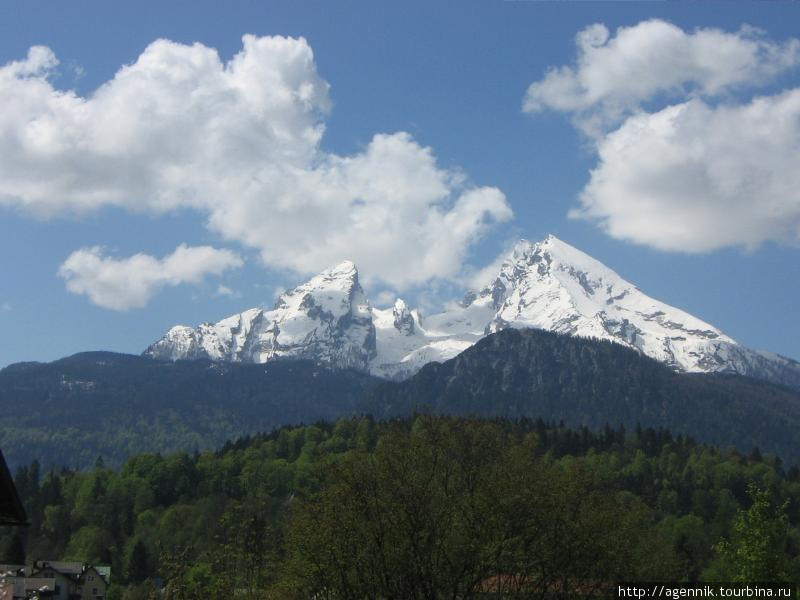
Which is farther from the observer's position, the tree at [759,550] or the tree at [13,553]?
the tree at [13,553]

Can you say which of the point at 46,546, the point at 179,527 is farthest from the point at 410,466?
the point at 46,546

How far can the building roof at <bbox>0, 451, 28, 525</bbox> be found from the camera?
2052cm

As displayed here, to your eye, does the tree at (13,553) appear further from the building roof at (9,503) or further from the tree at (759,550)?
the building roof at (9,503)

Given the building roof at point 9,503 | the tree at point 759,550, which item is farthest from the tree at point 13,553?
the building roof at point 9,503

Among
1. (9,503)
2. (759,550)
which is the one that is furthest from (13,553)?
(9,503)

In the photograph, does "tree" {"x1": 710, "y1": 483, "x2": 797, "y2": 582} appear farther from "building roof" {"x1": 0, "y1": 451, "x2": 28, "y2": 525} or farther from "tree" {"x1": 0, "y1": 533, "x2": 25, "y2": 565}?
"tree" {"x1": 0, "y1": 533, "x2": 25, "y2": 565}

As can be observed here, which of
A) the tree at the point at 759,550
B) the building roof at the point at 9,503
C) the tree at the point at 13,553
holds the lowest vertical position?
Result: the tree at the point at 13,553

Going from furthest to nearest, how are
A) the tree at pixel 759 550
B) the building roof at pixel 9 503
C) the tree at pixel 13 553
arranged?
the tree at pixel 13 553 < the tree at pixel 759 550 < the building roof at pixel 9 503

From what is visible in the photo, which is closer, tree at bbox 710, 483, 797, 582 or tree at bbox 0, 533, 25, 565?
tree at bbox 710, 483, 797, 582

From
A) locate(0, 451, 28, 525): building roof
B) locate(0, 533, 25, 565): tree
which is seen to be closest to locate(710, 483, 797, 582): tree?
locate(0, 451, 28, 525): building roof

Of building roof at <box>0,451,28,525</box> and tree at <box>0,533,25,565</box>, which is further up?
building roof at <box>0,451,28,525</box>

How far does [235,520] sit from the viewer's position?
490 ft

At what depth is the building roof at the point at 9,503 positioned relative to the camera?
20516 millimetres

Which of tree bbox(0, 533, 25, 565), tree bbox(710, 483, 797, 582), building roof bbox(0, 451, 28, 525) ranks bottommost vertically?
tree bbox(0, 533, 25, 565)
